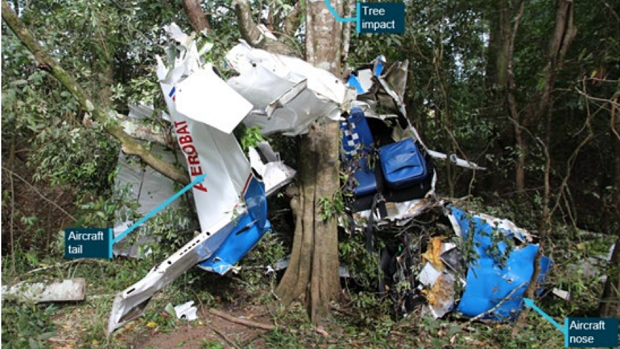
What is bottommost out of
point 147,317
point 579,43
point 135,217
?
point 147,317

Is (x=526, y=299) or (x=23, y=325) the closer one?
(x=23, y=325)

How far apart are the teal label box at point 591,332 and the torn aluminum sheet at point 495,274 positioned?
1.59 ft

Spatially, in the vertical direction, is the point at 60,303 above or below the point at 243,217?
below

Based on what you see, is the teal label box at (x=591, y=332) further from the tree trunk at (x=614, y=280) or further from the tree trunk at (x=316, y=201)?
the tree trunk at (x=316, y=201)

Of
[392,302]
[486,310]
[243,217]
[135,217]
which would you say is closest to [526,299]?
[486,310]

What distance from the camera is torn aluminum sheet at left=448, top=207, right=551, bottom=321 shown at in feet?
13.3

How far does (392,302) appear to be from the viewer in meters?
4.14

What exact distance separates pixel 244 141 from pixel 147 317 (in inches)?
67.5

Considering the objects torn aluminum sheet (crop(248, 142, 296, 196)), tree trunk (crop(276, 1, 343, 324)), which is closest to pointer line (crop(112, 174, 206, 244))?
torn aluminum sheet (crop(248, 142, 296, 196))

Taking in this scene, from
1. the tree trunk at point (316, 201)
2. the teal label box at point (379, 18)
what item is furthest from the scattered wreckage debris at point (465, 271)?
the teal label box at point (379, 18)

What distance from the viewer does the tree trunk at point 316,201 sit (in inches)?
157

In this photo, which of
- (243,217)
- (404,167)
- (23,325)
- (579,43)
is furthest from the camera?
(579,43)

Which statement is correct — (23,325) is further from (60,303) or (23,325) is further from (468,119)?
(468,119)

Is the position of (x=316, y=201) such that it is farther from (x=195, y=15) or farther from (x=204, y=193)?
(x=195, y=15)
